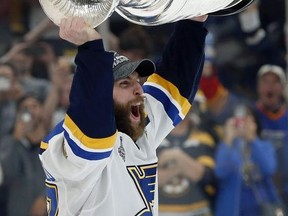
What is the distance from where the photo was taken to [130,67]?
128 inches

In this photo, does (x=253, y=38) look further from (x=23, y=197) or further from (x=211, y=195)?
(x=23, y=197)

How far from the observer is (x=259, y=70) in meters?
5.98

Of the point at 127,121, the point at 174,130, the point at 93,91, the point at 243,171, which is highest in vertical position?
the point at 93,91

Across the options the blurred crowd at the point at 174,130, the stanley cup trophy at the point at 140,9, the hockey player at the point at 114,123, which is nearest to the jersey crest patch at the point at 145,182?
the hockey player at the point at 114,123

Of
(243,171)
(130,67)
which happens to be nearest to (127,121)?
(130,67)

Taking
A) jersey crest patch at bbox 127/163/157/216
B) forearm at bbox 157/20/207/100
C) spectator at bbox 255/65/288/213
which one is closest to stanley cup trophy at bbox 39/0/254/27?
forearm at bbox 157/20/207/100

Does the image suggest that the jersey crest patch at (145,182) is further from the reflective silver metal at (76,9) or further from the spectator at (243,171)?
the spectator at (243,171)

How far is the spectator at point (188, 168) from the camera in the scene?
5531mm

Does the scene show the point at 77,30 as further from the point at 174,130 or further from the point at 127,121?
the point at 174,130

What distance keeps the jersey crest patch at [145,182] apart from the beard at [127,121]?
11 cm

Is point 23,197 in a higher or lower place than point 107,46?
lower

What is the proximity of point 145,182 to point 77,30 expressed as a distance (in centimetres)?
79

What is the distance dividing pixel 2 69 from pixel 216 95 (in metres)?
1.33

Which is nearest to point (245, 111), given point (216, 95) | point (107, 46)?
point (216, 95)
